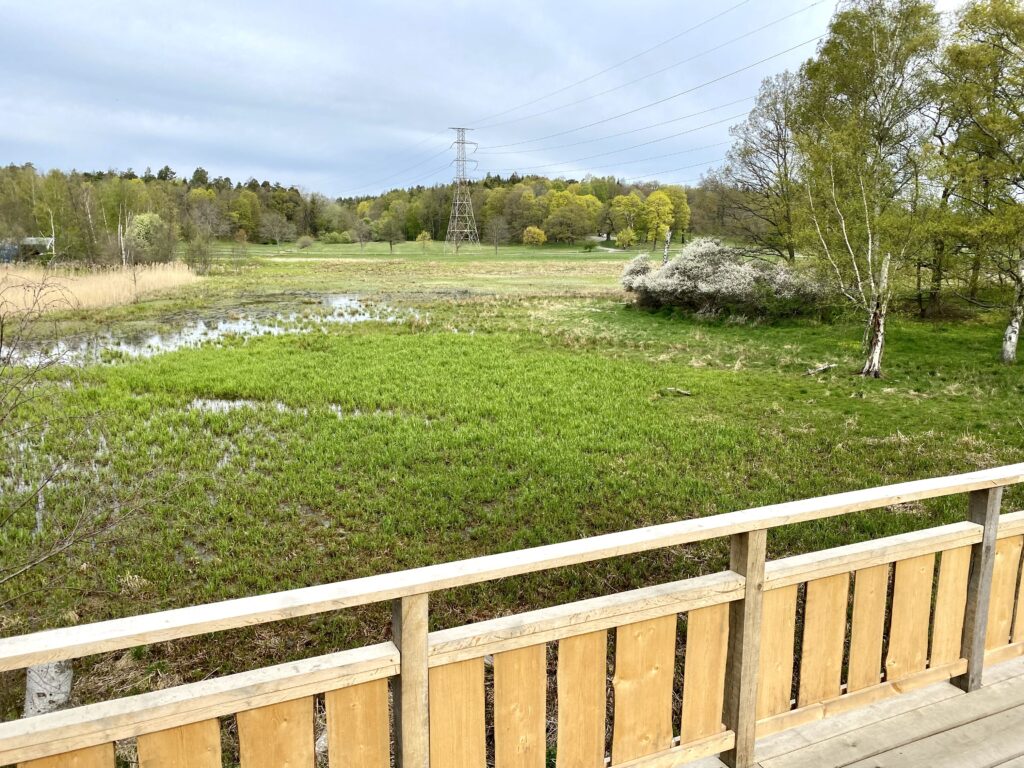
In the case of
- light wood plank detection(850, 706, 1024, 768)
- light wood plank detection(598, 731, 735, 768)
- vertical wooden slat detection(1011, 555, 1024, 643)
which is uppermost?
vertical wooden slat detection(1011, 555, 1024, 643)

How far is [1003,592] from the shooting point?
8.95 feet

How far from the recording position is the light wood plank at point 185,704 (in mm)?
1421

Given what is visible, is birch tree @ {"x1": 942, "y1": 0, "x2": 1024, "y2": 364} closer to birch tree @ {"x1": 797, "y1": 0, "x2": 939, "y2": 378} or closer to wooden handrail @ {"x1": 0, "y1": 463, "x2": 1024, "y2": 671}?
birch tree @ {"x1": 797, "y1": 0, "x2": 939, "y2": 378}

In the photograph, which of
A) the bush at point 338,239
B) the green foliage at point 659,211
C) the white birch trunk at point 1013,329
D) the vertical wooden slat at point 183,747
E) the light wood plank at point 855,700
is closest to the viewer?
the vertical wooden slat at point 183,747

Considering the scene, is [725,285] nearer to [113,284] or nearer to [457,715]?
[457,715]

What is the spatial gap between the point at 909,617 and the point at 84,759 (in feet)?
8.59

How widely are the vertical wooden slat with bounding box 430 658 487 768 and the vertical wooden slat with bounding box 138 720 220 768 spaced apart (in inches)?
21.3

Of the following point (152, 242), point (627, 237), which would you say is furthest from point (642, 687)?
point (627, 237)

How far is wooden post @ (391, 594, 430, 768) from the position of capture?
1.72m

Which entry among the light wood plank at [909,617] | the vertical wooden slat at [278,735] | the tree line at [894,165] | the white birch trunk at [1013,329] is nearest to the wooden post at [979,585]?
the light wood plank at [909,617]

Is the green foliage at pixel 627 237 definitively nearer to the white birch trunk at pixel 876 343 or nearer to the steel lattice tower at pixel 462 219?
the steel lattice tower at pixel 462 219

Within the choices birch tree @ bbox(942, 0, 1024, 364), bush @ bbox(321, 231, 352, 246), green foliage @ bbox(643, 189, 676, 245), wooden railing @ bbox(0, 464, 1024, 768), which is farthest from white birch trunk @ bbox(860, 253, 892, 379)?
bush @ bbox(321, 231, 352, 246)

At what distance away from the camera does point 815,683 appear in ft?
7.86

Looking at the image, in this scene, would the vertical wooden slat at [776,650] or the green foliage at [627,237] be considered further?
the green foliage at [627,237]
